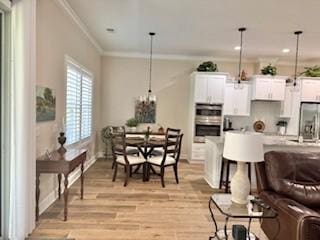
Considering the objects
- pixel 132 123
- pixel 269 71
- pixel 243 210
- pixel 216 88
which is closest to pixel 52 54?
pixel 243 210

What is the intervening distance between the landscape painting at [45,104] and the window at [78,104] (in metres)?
0.83

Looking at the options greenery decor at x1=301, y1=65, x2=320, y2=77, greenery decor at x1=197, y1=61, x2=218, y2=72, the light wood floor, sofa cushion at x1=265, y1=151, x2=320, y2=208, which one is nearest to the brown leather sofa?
sofa cushion at x1=265, y1=151, x2=320, y2=208

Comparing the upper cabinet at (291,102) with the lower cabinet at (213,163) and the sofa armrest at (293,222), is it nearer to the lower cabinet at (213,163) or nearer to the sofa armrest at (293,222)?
the lower cabinet at (213,163)

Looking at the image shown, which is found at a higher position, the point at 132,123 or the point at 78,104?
the point at 78,104

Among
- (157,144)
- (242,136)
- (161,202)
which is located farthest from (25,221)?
(157,144)

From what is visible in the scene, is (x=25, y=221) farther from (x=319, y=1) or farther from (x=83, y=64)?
(x=319, y=1)

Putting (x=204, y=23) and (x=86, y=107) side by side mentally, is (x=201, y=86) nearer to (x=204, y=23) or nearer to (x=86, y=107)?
(x=204, y=23)

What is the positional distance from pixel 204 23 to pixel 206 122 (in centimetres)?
319

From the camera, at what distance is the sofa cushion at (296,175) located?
297cm

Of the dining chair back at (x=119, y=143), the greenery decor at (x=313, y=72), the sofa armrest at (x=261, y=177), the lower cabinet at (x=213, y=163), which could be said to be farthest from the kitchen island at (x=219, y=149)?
the greenery decor at (x=313, y=72)

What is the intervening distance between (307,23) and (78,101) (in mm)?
4551

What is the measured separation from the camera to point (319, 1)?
4.07 meters

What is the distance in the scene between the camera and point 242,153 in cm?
265

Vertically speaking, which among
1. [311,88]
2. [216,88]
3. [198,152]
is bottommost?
[198,152]
